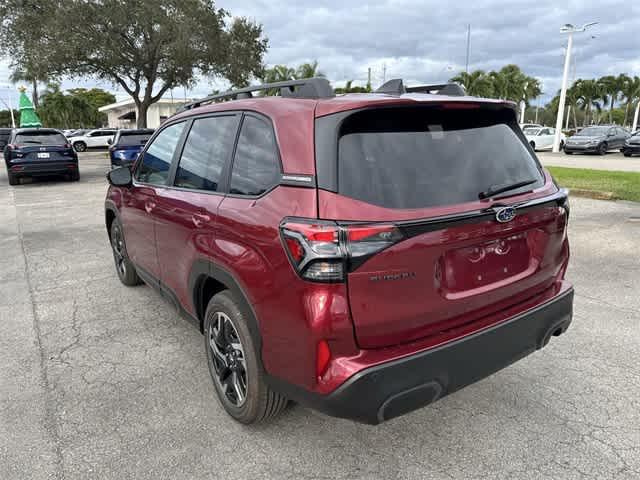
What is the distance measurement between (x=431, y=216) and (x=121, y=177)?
300cm

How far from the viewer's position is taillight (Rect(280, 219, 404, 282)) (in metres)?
1.92

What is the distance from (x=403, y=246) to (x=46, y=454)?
2.13 m

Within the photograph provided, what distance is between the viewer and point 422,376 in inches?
80.3

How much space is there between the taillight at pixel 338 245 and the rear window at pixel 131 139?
1471 cm

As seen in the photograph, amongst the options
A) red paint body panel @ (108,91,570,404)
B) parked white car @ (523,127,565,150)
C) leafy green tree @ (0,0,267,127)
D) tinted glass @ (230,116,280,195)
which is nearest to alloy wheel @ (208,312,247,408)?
red paint body panel @ (108,91,570,404)

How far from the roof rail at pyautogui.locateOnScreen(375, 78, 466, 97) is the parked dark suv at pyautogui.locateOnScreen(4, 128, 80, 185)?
1391cm

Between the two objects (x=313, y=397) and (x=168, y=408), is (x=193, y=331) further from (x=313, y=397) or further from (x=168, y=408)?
(x=313, y=397)


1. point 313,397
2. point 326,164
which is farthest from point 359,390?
point 326,164

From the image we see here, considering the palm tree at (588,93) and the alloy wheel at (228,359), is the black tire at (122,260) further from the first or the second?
the palm tree at (588,93)

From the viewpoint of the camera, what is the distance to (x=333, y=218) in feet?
6.43

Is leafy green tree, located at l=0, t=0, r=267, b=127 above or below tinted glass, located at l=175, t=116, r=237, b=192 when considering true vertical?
above

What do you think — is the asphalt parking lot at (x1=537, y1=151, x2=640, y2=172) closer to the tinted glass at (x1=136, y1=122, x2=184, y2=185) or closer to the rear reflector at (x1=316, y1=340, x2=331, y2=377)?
the tinted glass at (x1=136, y1=122, x2=184, y2=185)

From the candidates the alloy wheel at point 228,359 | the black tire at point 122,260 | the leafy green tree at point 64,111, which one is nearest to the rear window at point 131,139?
the black tire at point 122,260

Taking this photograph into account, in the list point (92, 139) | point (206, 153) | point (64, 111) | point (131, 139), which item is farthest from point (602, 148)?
point (64, 111)
